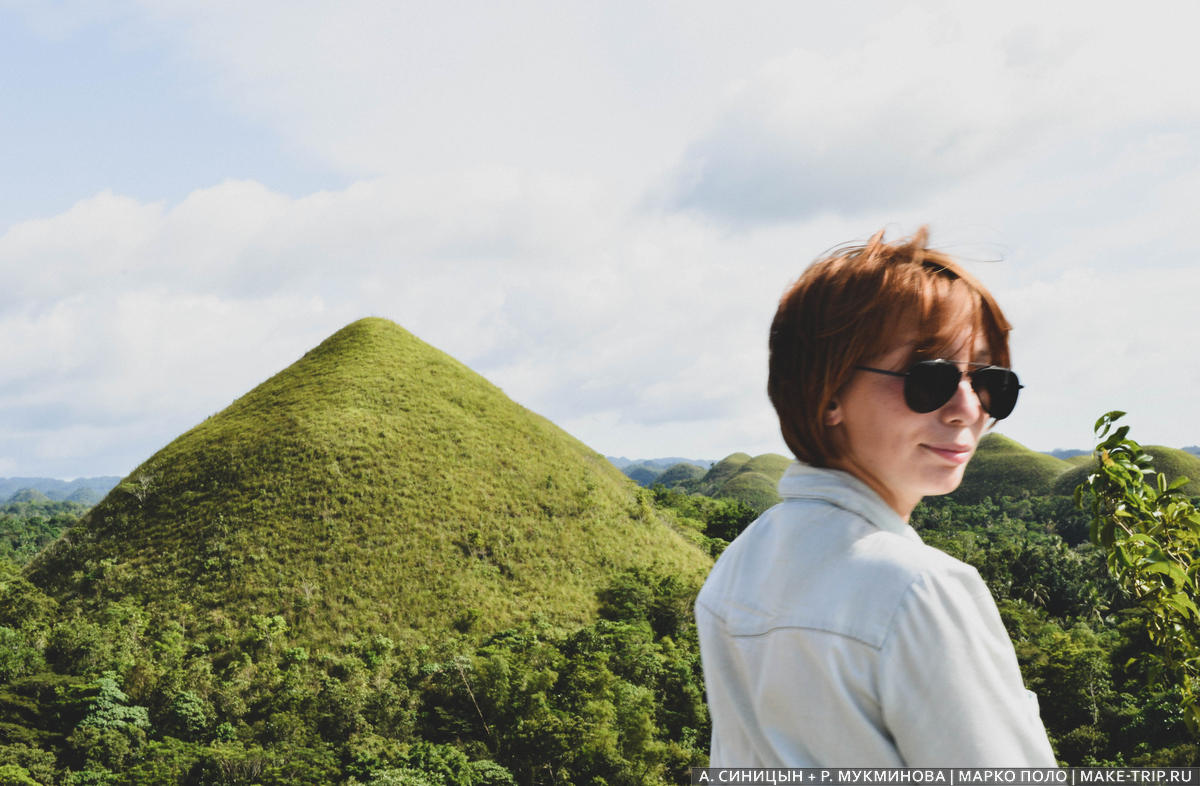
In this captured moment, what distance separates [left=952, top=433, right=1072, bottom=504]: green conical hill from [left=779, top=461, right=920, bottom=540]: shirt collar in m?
94.3

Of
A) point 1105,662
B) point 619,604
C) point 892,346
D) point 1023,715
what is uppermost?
point 892,346

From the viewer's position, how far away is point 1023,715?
1.06 meters

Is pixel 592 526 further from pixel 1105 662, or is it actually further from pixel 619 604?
pixel 1105 662

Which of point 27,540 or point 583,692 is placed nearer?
point 583,692

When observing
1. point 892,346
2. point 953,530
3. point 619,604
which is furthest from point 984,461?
point 892,346

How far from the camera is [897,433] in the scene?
4.51ft

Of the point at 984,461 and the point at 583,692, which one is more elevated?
the point at 984,461

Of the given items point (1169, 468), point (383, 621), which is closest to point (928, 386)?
point (383, 621)

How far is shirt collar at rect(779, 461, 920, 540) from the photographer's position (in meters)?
1.26

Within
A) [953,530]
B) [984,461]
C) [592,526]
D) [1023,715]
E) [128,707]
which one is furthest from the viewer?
[984,461]

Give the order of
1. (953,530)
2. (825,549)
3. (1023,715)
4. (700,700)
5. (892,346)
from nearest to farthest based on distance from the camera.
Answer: (1023,715) < (825,549) < (892,346) < (700,700) < (953,530)

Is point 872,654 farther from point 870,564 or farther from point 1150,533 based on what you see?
point 1150,533

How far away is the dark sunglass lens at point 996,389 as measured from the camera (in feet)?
4.96

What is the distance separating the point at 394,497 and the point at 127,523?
10.2 m
